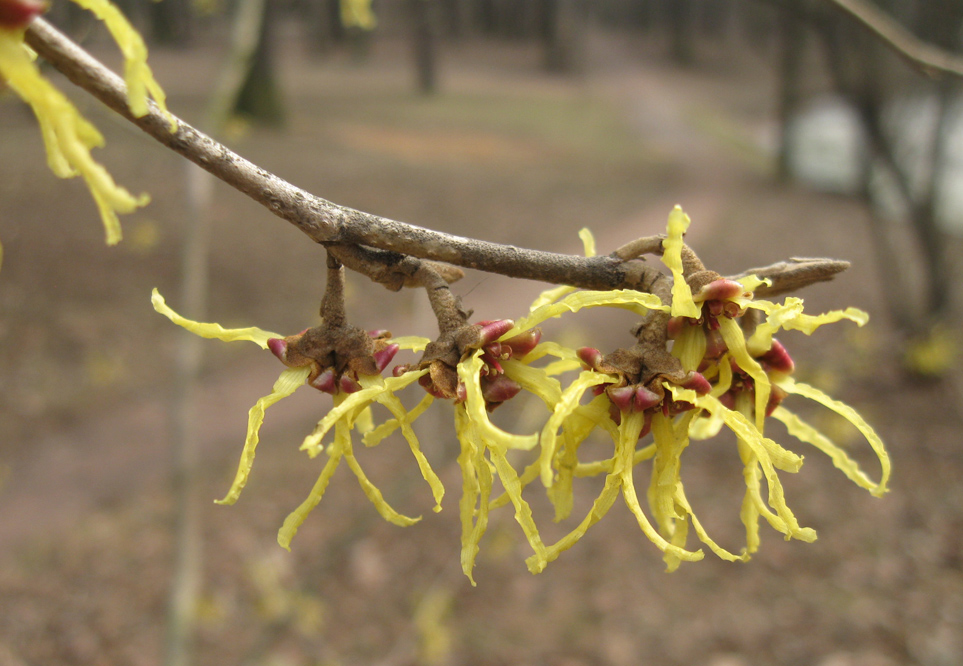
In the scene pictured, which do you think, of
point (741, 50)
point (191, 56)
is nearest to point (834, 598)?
point (191, 56)

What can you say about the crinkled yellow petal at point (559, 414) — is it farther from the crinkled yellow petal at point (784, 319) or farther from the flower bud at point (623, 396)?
the crinkled yellow petal at point (784, 319)

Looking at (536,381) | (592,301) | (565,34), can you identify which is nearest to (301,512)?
(536,381)

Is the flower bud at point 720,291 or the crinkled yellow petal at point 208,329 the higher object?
the flower bud at point 720,291

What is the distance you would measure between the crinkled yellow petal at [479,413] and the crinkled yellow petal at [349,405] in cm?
7

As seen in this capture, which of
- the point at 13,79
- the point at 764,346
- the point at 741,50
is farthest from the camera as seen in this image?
the point at 741,50

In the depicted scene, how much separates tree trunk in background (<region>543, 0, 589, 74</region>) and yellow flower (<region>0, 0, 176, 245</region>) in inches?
1382

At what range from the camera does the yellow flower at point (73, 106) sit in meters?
0.58

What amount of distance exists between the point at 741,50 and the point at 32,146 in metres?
39.5

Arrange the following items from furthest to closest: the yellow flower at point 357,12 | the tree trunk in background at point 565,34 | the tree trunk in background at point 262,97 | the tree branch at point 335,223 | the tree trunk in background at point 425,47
Answer: the tree trunk in background at point 565,34 < the tree trunk in background at point 425,47 < the tree trunk in background at point 262,97 < the yellow flower at point 357,12 < the tree branch at point 335,223

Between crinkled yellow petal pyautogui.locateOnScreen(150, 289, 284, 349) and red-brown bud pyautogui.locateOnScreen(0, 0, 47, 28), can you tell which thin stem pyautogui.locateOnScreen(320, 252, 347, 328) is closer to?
crinkled yellow petal pyautogui.locateOnScreen(150, 289, 284, 349)

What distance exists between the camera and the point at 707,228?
1198 centimetres

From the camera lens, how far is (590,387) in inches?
35.1

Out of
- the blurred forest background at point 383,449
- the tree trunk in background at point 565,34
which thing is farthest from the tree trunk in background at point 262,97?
the tree trunk in background at point 565,34

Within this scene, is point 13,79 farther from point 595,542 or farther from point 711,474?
point 711,474
